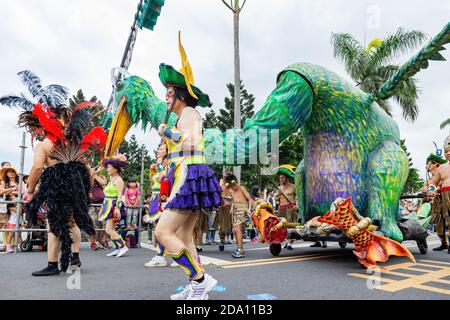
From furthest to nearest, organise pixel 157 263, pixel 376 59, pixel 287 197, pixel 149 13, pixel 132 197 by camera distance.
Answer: pixel 376 59 → pixel 149 13 → pixel 132 197 → pixel 287 197 → pixel 157 263

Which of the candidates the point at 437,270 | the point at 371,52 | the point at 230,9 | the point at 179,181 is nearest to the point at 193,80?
the point at 179,181

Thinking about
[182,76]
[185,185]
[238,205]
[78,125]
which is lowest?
[238,205]

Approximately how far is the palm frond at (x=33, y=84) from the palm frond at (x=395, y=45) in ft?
43.5

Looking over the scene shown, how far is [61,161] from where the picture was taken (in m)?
3.63

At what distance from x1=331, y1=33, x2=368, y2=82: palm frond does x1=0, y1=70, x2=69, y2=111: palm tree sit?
1290 cm

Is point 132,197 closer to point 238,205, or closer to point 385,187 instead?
point 238,205

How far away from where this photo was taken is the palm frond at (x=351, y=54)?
47.6 ft

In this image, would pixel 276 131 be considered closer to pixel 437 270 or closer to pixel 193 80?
pixel 193 80

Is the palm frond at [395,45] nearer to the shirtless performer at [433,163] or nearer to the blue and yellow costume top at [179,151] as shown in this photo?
the shirtless performer at [433,163]

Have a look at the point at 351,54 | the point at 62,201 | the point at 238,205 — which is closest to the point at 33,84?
the point at 62,201

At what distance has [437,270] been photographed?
3.73 meters

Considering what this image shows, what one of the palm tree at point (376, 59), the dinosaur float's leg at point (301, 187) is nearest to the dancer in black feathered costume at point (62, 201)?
the dinosaur float's leg at point (301, 187)

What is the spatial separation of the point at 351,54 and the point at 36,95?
43.8 feet
